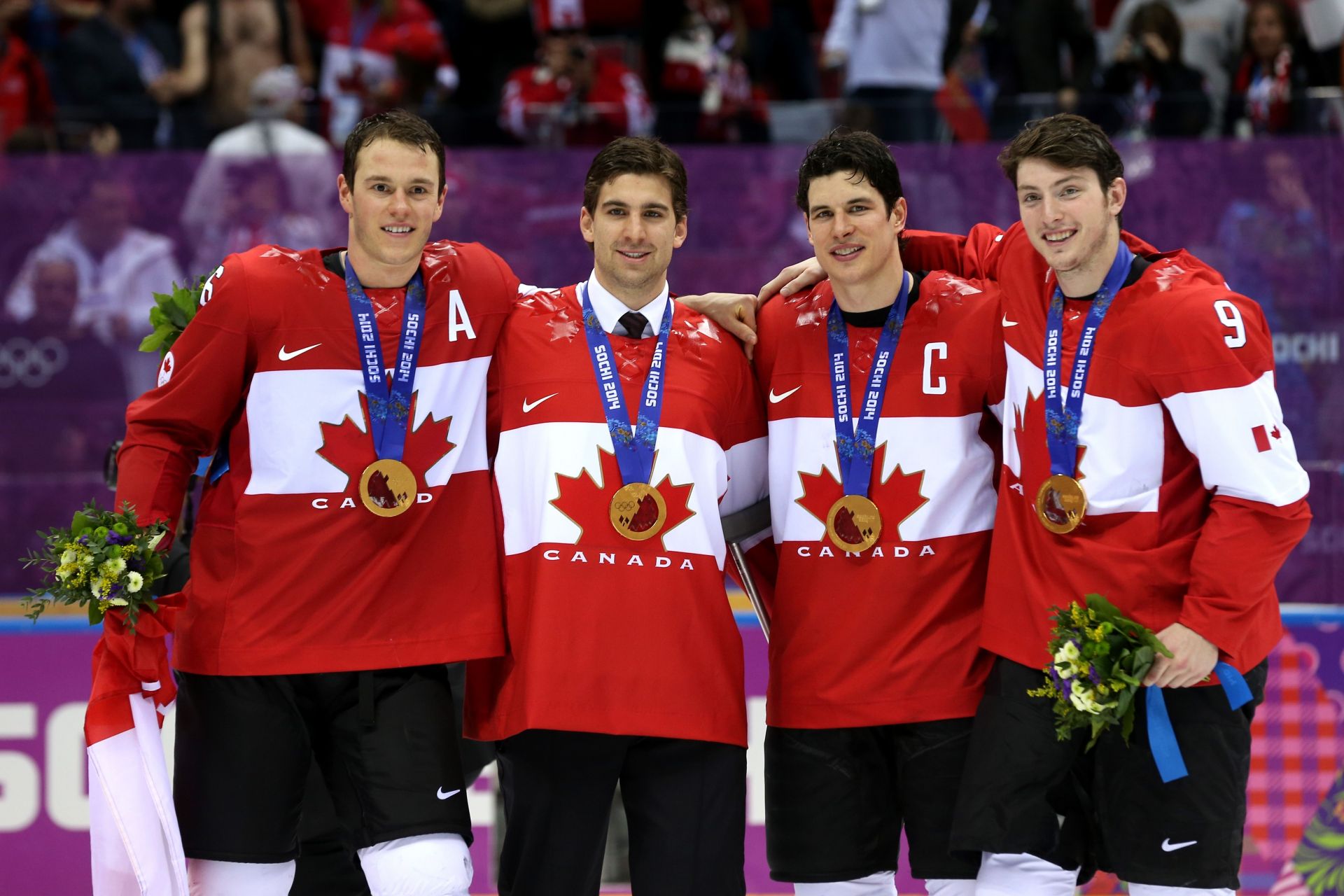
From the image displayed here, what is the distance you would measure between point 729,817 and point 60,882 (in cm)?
273

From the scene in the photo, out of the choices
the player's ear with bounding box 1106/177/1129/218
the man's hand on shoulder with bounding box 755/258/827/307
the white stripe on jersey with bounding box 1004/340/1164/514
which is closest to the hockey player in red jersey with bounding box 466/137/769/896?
the man's hand on shoulder with bounding box 755/258/827/307

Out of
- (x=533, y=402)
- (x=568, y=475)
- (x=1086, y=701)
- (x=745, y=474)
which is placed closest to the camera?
(x=1086, y=701)

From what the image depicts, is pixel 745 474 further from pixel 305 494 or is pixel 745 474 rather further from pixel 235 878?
pixel 235 878

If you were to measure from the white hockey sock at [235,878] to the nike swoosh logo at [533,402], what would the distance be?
4.37 ft

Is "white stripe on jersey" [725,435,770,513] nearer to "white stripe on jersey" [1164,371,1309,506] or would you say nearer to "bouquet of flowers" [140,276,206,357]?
"white stripe on jersey" [1164,371,1309,506]

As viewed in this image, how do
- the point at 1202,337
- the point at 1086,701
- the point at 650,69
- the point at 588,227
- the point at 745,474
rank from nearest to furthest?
1. the point at 1086,701
2. the point at 1202,337
3. the point at 588,227
4. the point at 745,474
5. the point at 650,69

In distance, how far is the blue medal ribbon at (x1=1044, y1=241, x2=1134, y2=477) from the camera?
404 centimetres

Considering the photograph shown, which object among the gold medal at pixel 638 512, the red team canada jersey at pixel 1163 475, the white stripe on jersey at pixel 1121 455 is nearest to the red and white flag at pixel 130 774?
the gold medal at pixel 638 512

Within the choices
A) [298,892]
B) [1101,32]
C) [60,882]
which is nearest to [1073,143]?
[298,892]

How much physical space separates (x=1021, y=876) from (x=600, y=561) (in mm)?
1328

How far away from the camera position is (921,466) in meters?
4.30

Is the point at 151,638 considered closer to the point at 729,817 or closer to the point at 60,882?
the point at 729,817

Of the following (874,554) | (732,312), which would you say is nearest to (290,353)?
(732,312)

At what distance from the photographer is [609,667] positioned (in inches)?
160
